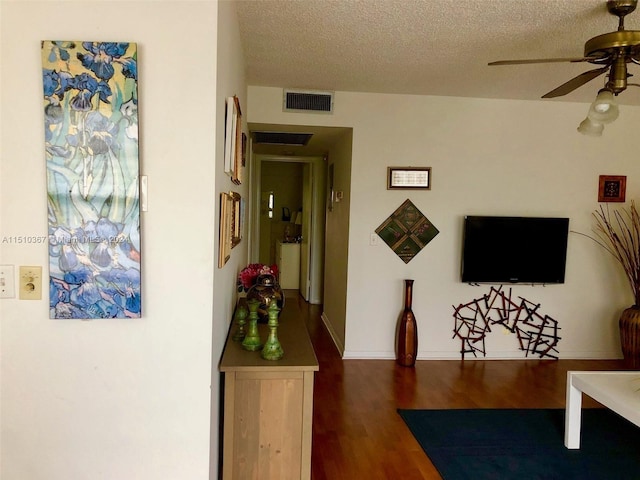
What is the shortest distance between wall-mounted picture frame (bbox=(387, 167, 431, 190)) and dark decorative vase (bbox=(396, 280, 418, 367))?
897 mm

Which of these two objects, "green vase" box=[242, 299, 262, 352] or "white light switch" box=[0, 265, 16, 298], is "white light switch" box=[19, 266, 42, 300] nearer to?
"white light switch" box=[0, 265, 16, 298]

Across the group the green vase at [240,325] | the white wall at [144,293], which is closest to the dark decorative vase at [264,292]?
the green vase at [240,325]

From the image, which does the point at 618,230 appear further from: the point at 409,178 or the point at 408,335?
the point at 408,335

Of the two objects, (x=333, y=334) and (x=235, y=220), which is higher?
(x=235, y=220)

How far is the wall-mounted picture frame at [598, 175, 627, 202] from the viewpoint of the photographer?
4.16 metres

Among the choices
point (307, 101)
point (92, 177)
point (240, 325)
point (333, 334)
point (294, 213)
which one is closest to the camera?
point (92, 177)

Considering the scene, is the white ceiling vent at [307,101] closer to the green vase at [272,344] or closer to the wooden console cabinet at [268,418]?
the green vase at [272,344]

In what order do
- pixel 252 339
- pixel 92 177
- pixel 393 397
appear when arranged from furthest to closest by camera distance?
pixel 393 397 → pixel 252 339 → pixel 92 177

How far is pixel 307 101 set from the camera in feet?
12.6

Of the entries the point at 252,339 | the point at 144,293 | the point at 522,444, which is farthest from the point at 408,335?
the point at 144,293

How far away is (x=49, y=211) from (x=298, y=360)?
1126mm

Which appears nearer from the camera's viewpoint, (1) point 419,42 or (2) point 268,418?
(2) point 268,418

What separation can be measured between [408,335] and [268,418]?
2272mm

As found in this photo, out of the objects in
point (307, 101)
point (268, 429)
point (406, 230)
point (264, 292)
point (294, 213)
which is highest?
point (307, 101)
